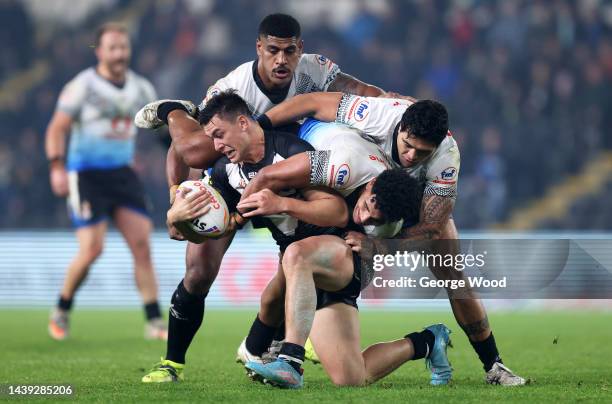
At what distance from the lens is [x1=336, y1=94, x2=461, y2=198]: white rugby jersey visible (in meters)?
6.35

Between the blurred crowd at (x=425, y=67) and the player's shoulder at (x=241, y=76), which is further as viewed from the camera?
the blurred crowd at (x=425, y=67)

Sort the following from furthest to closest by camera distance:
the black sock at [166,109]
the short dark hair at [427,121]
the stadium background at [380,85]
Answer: the stadium background at [380,85], the black sock at [166,109], the short dark hair at [427,121]

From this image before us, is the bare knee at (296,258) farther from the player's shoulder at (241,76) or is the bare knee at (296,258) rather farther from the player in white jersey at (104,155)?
the player in white jersey at (104,155)

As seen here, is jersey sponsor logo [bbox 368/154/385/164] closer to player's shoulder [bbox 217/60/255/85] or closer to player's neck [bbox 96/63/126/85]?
player's shoulder [bbox 217/60/255/85]

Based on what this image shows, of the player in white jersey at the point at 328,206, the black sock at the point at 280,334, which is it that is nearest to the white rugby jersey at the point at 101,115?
the black sock at the point at 280,334

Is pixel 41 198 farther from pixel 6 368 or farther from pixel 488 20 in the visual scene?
pixel 6 368

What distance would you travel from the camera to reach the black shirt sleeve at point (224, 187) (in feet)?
21.3

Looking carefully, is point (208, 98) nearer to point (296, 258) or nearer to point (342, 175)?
point (342, 175)

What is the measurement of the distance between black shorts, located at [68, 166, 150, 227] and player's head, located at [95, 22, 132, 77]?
1.01m

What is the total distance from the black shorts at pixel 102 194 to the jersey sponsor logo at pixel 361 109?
4513mm

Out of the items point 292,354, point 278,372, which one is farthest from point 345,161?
point 278,372

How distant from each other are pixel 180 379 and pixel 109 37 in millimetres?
4800

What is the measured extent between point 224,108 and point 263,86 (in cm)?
86

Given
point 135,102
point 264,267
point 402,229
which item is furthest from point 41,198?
point 402,229
